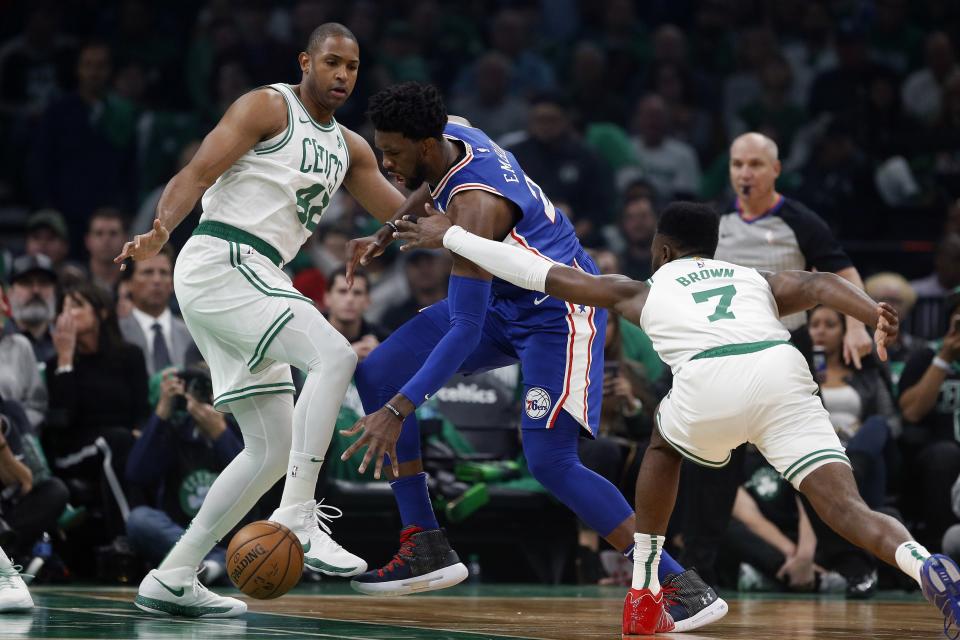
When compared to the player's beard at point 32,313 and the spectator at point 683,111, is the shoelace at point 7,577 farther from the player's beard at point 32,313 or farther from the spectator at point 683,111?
the spectator at point 683,111

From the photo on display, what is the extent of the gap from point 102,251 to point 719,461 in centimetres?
664

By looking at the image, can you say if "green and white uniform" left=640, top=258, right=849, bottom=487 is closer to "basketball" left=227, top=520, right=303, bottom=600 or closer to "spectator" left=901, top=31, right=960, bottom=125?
"basketball" left=227, top=520, right=303, bottom=600

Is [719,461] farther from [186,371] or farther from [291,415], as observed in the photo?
[186,371]

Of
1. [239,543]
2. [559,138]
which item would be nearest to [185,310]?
[239,543]

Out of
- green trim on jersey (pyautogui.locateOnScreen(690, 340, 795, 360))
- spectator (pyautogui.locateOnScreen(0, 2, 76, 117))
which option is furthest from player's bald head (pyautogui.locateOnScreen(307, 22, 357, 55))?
spectator (pyautogui.locateOnScreen(0, 2, 76, 117))

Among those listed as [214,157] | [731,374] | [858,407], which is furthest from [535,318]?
[858,407]

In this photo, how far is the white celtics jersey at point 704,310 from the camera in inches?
223

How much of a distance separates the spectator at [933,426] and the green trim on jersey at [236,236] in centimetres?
482

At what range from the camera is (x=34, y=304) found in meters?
10.2

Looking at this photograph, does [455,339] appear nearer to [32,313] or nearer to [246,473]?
[246,473]

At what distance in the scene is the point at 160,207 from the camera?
236 inches

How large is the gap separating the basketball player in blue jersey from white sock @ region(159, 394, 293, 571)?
1.33ft

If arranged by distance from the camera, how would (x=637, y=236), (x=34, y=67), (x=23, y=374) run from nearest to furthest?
(x=23, y=374) → (x=637, y=236) → (x=34, y=67)

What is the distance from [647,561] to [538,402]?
880 mm
